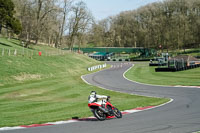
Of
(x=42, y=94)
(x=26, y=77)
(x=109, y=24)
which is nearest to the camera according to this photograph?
(x=42, y=94)

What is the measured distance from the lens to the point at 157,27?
125 metres

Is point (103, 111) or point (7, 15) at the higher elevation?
point (7, 15)

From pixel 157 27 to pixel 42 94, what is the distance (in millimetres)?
103137

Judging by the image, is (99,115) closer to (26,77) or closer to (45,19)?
(26,77)

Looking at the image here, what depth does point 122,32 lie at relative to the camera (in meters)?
150

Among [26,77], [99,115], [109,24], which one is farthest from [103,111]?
[109,24]

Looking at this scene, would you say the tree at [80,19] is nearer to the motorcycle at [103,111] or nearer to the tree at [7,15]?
the tree at [7,15]

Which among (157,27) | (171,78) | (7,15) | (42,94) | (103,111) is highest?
(157,27)

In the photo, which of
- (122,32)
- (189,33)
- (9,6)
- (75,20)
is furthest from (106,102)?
(122,32)

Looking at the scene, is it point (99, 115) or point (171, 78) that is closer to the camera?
point (99, 115)

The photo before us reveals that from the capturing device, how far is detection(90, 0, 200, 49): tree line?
11756cm

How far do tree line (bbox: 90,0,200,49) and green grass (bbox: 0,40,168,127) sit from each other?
53.1 m

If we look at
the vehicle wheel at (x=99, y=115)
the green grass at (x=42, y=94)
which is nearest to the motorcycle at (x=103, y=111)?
the vehicle wheel at (x=99, y=115)

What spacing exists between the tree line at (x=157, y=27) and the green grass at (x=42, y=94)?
174 feet
